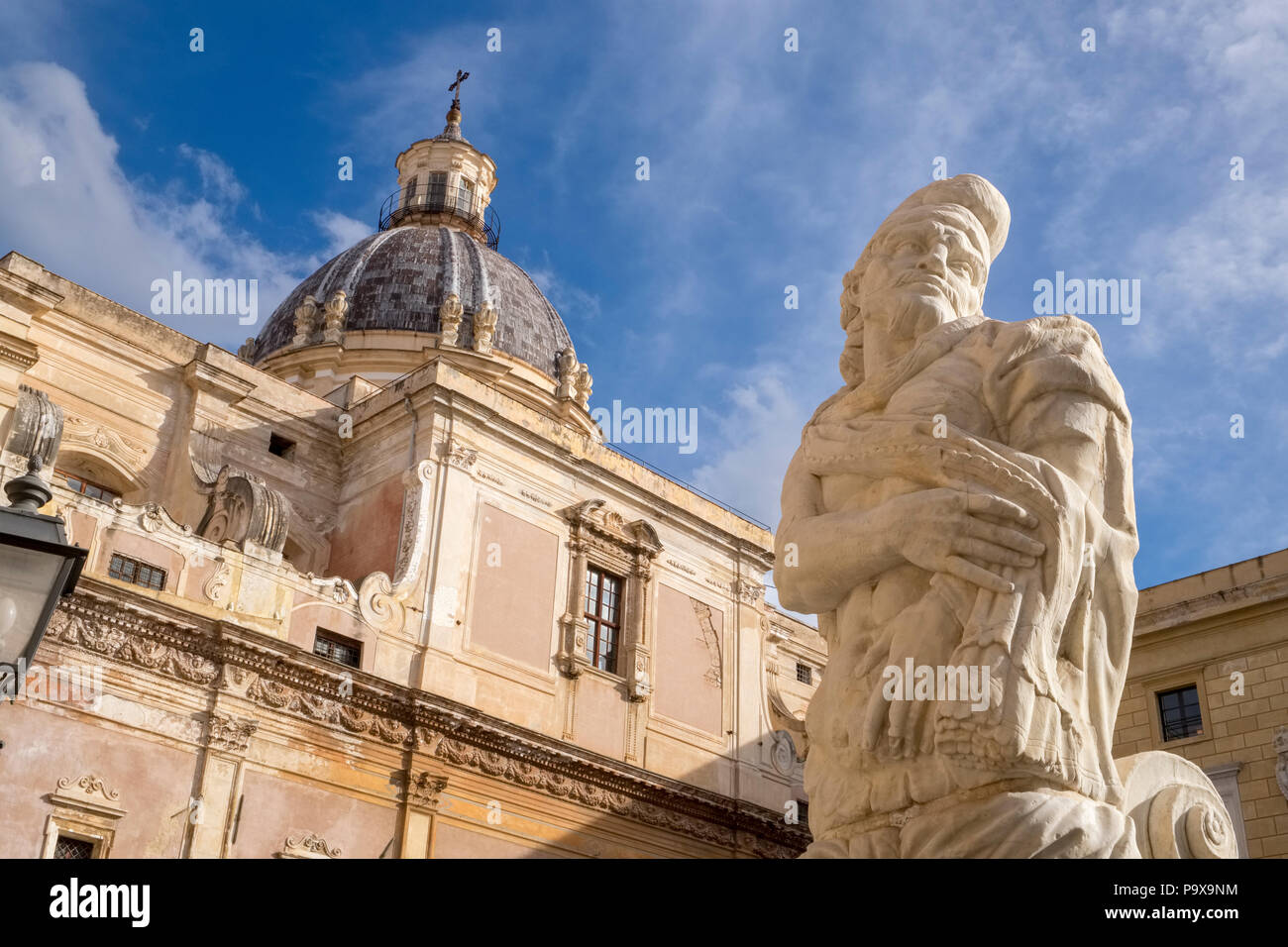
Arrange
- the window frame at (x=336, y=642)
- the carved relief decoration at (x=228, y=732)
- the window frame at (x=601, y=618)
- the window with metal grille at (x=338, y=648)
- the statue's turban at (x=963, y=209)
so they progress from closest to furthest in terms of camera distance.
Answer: the statue's turban at (x=963, y=209) → the carved relief decoration at (x=228, y=732) → the window frame at (x=336, y=642) → the window with metal grille at (x=338, y=648) → the window frame at (x=601, y=618)

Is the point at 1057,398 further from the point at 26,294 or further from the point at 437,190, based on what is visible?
the point at 437,190

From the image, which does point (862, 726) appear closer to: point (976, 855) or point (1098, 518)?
point (976, 855)

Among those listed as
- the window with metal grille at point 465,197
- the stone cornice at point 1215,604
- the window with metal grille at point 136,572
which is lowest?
the window with metal grille at point 136,572

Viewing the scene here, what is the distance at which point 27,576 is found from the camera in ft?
12.2

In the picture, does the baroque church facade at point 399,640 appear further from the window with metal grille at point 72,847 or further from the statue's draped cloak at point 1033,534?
the statue's draped cloak at point 1033,534

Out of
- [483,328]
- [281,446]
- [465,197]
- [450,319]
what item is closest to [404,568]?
[281,446]

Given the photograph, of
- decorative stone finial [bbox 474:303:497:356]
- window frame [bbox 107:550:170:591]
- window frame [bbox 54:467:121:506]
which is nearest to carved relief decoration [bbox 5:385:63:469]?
window frame [bbox 107:550:170:591]

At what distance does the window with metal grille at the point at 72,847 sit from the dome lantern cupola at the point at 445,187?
28248mm

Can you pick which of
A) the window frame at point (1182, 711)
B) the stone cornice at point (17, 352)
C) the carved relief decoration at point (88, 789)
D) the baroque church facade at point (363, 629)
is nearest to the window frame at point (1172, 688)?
the window frame at point (1182, 711)

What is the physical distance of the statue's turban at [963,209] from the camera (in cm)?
446

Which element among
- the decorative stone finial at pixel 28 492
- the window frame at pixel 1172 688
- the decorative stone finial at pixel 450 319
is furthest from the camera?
the decorative stone finial at pixel 450 319

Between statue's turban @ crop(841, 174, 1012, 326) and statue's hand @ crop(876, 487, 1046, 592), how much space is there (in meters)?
1.22

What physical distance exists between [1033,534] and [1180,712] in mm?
18039
